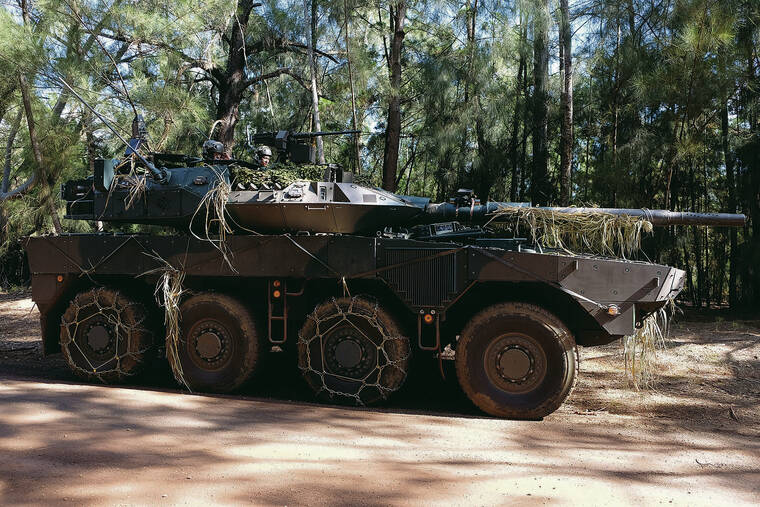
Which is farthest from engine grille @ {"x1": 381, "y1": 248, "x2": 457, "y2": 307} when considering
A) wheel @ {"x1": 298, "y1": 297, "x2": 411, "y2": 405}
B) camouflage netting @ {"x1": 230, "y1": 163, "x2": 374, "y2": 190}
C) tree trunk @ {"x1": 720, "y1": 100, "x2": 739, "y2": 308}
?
tree trunk @ {"x1": 720, "y1": 100, "x2": 739, "y2": 308}

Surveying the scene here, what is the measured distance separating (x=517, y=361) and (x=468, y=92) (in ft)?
27.9

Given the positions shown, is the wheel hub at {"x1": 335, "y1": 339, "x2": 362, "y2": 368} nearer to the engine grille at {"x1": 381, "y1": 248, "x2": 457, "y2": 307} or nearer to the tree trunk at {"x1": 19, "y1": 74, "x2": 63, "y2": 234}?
the engine grille at {"x1": 381, "y1": 248, "x2": 457, "y2": 307}

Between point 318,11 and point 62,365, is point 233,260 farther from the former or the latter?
point 318,11

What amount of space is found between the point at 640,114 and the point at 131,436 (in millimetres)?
11539

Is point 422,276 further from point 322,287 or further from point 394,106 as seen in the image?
point 394,106

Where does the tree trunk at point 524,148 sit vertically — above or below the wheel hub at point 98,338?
above

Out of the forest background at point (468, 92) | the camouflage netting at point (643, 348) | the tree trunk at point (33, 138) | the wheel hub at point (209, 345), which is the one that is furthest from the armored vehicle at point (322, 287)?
the tree trunk at point (33, 138)

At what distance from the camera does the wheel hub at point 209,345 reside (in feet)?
22.1

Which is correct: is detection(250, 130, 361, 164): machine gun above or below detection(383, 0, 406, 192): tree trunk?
below

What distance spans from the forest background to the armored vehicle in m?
3.45

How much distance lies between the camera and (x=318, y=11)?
1373 centimetres

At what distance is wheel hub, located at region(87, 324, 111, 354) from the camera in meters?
7.11

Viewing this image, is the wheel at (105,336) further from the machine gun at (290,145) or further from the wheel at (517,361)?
the wheel at (517,361)

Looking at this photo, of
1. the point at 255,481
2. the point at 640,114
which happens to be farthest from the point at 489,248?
the point at 640,114
